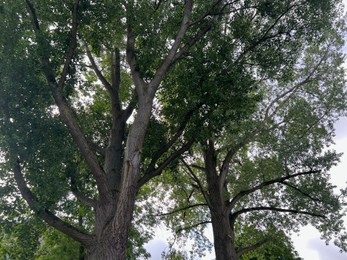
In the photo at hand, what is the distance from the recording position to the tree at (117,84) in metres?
7.61

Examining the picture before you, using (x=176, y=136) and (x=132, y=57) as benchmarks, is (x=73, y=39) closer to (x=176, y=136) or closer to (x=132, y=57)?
(x=132, y=57)

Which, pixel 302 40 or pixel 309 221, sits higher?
pixel 302 40

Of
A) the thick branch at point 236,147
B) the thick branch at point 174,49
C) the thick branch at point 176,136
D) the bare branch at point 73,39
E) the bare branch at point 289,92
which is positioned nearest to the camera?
the bare branch at point 73,39

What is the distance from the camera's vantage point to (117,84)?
11.4 metres

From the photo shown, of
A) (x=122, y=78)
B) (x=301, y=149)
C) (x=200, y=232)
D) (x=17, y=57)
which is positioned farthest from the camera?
(x=200, y=232)

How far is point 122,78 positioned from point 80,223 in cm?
624

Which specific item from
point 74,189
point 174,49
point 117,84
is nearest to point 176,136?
point 174,49

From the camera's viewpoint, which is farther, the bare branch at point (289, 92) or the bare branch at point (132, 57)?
the bare branch at point (289, 92)

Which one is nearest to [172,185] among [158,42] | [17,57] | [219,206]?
[219,206]

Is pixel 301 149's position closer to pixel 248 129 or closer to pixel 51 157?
pixel 248 129

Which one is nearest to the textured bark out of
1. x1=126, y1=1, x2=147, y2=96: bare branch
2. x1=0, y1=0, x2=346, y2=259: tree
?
x1=0, y1=0, x2=346, y2=259: tree

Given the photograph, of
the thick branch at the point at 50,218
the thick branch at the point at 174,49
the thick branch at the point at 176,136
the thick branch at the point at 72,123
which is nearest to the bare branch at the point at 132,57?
the thick branch at the point at 174,49

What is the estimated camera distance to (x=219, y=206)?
41.4ft

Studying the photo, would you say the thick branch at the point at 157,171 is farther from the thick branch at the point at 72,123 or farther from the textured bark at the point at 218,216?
the textured bark at the point at 218,216
